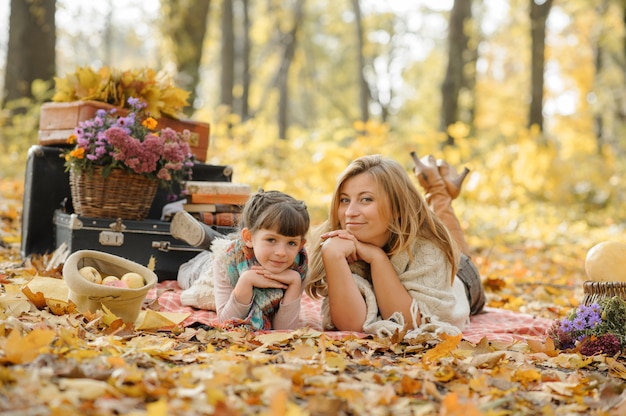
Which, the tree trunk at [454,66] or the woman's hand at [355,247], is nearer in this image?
the woman's hand at [355,247]

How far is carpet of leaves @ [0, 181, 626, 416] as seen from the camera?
6.23ft

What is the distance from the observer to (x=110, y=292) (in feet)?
9.84

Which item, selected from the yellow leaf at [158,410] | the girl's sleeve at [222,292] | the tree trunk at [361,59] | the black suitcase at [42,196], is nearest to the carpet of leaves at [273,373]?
the yellow leaf at [158,410]

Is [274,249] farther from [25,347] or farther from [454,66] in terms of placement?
[454,66]

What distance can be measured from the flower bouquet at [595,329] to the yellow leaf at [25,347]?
229 cm

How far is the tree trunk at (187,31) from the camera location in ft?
31.5

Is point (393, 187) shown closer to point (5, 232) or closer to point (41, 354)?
point (41, 354)

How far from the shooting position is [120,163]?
432 centimetres

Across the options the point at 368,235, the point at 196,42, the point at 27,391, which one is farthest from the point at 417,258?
the point at 196,42

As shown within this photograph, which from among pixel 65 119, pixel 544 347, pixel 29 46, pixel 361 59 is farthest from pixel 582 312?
pixel 361 59

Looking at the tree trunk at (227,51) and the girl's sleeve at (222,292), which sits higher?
the tree trunk at (227,51)

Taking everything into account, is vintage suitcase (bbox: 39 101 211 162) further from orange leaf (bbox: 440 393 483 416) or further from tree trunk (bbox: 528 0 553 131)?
tree trunk (bbox: 528 0 553 131)

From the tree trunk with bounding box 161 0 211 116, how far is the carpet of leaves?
6.59 m

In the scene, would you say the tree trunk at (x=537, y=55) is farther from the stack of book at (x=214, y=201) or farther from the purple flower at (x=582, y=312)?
the purple flower at (x=582, y=312)
